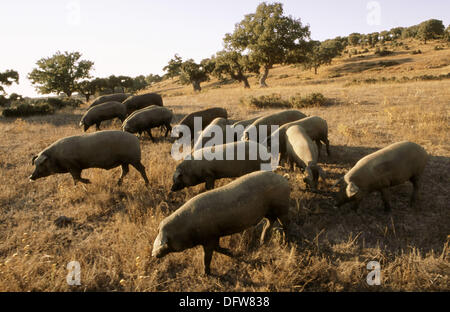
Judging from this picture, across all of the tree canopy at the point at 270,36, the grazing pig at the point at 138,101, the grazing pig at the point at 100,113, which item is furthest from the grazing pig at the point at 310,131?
the tree canopy at the point at 270,36

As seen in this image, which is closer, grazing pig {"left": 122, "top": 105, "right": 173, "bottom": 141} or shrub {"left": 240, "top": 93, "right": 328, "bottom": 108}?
grazing pig {"left": 122, "top": 105, "right": 173, "bottom": 141}

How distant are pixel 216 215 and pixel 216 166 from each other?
2534mm

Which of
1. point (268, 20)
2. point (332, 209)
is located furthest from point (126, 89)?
point (332, 209)

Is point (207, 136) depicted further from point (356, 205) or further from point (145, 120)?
point (356, 205)

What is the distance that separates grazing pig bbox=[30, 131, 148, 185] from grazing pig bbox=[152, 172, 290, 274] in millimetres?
3780

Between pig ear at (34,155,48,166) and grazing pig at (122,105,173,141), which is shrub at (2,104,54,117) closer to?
grazing pig at (122,105,173,141)

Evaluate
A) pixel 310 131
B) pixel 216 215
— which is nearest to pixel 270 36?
pixel 310 131

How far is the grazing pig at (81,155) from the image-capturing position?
6.82 metres

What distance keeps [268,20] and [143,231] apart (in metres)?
37.0

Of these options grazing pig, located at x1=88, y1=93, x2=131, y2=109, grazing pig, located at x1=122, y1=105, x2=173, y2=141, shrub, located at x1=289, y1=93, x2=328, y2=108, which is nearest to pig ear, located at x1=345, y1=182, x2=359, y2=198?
grazing pig, located at x1=122, y1=105, x2=173, y2=141

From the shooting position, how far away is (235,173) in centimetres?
666

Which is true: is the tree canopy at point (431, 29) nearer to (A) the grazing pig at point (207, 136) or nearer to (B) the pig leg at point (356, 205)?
(A) the grazing pig at point (207, 136)

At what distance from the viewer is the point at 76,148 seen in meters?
6.85

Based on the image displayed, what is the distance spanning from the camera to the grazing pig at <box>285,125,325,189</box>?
20.7 feet
